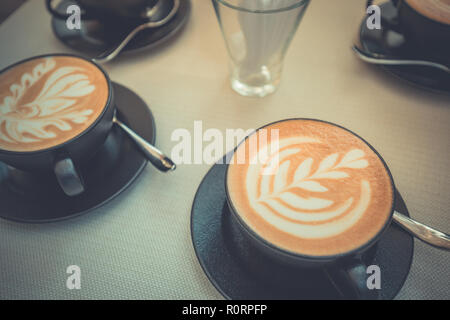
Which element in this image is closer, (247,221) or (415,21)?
(247,221)

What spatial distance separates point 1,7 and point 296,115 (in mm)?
915

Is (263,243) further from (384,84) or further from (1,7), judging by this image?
(1,7)

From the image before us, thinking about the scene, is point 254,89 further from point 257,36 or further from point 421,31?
point 421,31

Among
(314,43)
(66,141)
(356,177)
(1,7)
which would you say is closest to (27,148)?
(66,141)

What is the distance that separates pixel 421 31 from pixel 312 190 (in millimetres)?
345

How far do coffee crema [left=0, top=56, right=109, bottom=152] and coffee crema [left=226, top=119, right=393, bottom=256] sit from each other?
8.9 inches

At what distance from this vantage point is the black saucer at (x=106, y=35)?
2.16 feet

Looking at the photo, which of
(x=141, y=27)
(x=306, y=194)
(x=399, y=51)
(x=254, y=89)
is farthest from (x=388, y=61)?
(x=141, y=27)

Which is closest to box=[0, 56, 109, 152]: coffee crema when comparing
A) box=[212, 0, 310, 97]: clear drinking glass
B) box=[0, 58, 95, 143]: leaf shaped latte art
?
box=[0, 58, 95, 143]: leaf shaped latte art

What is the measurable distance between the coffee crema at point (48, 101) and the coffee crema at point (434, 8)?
19.1 inches

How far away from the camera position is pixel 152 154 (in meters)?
0.48

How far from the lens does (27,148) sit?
1.42 feet
